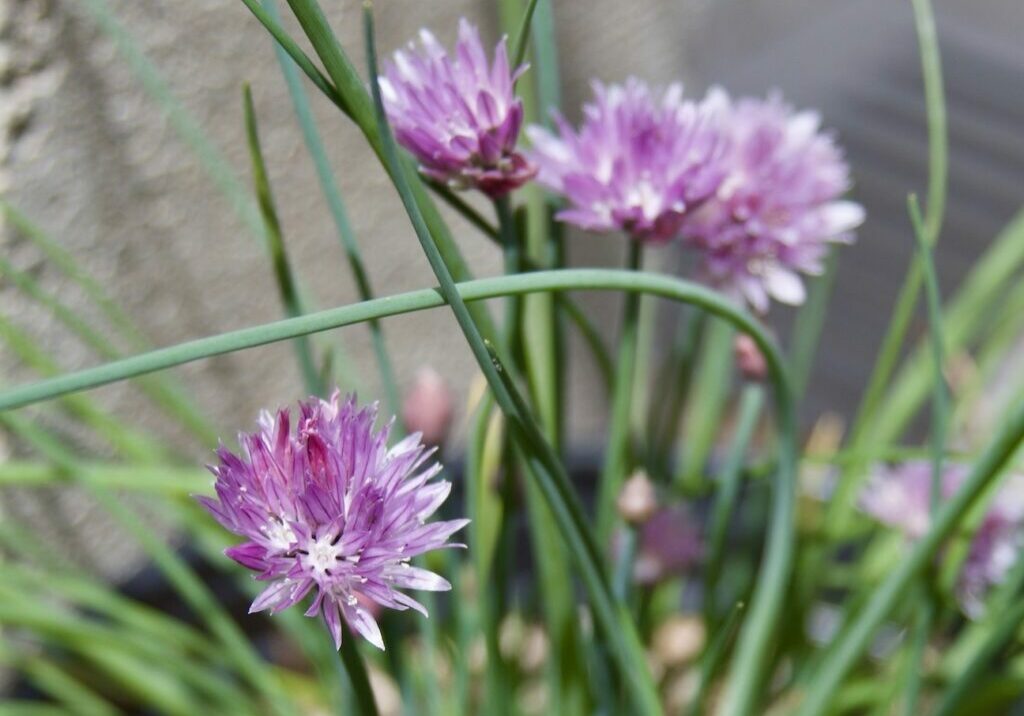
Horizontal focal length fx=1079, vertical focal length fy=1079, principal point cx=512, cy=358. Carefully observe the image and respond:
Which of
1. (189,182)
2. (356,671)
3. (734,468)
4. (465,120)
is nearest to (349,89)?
(465,120)

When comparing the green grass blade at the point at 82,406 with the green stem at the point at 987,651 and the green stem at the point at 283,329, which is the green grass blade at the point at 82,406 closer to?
the green stem at the point at 283,329

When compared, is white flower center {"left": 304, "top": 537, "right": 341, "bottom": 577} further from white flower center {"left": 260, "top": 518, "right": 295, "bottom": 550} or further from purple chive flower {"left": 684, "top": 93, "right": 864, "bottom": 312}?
purple chive flower {"left": 684, "top": 93, "right": 864, "bottom": 312}

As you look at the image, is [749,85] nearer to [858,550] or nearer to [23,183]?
[858,550]

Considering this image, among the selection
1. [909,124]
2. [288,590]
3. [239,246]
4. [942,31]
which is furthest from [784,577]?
[942,31]

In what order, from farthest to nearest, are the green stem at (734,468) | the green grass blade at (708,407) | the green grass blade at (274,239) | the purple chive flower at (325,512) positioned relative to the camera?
the green grass blade at (708,407) < the green stem at (734,468) < the green grass blade at (274,239) < the purple chive flower at (325,512)

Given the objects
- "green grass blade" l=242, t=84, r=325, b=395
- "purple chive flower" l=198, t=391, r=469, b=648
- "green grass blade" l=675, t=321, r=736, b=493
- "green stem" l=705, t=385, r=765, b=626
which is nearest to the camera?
"purple chive flower" l=198, t=391, r=469, b=648

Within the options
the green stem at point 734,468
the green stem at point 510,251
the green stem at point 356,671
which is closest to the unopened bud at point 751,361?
the green stem at point 734,468

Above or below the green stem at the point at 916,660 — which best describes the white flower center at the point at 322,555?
above

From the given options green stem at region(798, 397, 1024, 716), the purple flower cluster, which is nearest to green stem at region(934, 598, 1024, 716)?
green stem at region(798, 397, 1024, 716)
